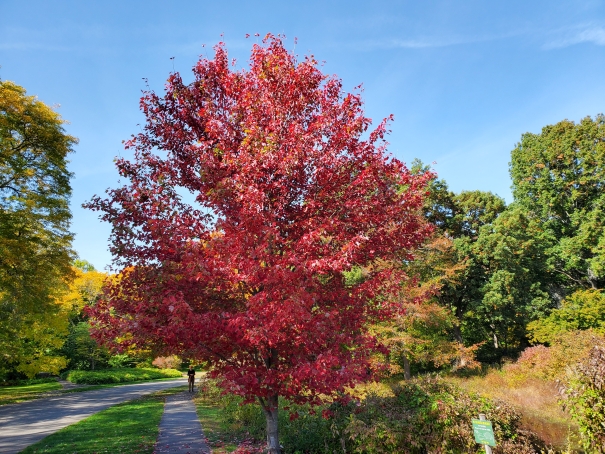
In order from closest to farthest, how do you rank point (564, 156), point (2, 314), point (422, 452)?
point (422, 452) < point (2, 314) < point (564, 156)

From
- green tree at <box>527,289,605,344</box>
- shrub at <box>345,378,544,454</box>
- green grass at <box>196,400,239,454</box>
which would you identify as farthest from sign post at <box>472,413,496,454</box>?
green tree at <box>527,289,605,344</box>

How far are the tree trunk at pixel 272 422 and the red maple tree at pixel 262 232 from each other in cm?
2

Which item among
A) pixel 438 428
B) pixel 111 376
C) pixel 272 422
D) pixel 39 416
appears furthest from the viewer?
pixel 111 376

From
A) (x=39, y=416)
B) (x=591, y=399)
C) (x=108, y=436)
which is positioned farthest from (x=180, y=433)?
(x=591, y=399)

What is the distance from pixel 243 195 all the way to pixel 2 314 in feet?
63.6

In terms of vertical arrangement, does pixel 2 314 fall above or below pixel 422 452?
above

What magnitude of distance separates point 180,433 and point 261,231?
26.9 feet

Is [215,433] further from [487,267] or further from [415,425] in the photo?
[487,267]

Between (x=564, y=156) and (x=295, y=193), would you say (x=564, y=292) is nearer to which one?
(x=564, y=156)

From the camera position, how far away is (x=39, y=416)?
45.9 ft

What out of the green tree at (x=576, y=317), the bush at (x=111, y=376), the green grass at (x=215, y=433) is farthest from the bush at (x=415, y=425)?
the bush at (x=111, y=376)

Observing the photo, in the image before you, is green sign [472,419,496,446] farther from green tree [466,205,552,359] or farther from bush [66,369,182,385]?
bush [66,369,182,385]

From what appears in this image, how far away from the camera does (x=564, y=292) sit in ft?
95.6

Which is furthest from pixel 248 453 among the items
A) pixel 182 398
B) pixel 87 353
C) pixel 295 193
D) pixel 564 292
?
pixel 87 353
